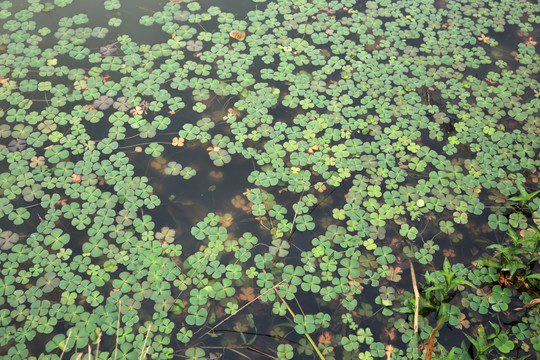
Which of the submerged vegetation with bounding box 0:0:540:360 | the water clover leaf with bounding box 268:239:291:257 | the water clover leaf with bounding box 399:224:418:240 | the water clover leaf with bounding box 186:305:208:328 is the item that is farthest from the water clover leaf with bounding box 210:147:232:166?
the water clover leaf with bounding box 399:224:418:240

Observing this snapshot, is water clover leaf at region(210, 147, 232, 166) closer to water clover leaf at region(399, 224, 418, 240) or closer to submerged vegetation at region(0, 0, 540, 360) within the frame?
submerged vegetation at region(0, 0, 540, 360)

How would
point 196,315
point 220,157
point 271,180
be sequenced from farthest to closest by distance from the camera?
point 220,157
point 271,180
point 196,315

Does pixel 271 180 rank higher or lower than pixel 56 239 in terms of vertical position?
higher

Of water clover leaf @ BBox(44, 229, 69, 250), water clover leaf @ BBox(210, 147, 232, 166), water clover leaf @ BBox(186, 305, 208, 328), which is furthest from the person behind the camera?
water clover leaf @ BBox(210, 147, 232, 166)

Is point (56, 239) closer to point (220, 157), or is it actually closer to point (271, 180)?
point (220, 157)

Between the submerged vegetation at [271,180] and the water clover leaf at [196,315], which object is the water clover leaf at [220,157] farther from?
the water clover leaf at [196,315]

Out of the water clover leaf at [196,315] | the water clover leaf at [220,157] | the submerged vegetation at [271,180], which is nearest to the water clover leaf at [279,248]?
the submerged vegetation at [271,180]

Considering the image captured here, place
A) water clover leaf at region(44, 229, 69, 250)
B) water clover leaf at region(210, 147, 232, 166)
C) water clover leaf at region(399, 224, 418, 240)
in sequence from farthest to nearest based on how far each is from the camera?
water clover leaf at region(210, 147, 232, 166), water clover leaf at region(399, 224, 418, 240), water clover leaf at region(44, 229, 69, 250)

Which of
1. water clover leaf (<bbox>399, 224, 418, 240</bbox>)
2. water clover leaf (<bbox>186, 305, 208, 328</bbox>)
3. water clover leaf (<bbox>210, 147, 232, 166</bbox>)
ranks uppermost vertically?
water clover leaf (<bbox>210, 147, 232, 166</bbox>)

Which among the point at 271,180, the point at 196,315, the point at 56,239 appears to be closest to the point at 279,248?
the point at 271,180
